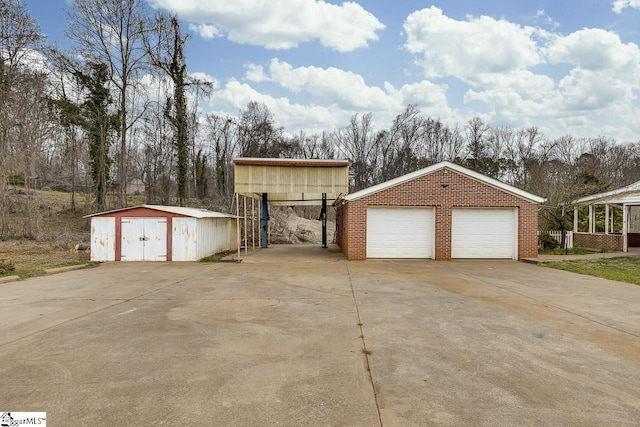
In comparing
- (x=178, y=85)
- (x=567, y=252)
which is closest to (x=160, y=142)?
(x=178, y=85)

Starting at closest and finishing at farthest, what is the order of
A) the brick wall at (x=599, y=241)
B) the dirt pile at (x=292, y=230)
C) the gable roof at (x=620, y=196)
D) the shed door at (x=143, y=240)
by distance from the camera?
the shed door at (x=143, y=240)
the gable roof at (x=620, y=196)
the brick wall at (x=599, y=241)
the dirt pile at (x=292, y=230)

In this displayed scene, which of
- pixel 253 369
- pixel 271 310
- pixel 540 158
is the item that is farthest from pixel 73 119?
pixel 540 158

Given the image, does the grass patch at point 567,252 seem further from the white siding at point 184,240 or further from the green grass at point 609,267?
the white siding at point 184,240

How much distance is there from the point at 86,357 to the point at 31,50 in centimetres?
2352

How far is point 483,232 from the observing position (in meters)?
14.3

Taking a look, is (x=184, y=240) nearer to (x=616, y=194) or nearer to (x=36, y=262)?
(x=36, y=262)

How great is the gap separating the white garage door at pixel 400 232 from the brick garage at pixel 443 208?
4 centimetres

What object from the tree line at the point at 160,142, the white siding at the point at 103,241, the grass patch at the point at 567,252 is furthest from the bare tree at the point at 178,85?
the grass patch at the point at 567,252

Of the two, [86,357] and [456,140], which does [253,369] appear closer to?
[86,357]

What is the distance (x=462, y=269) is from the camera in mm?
11461

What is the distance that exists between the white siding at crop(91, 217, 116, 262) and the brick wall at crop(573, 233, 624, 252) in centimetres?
2153

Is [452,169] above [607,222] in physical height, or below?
above

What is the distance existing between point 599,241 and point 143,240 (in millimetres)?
20551

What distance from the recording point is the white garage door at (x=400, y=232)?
14.2 m
